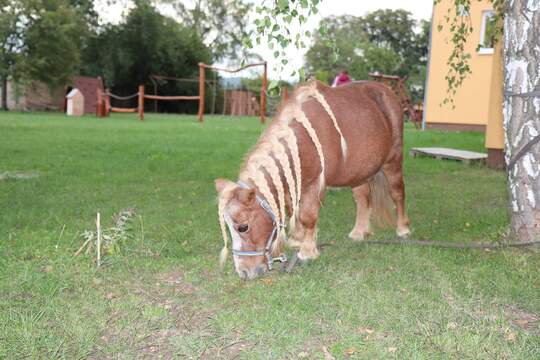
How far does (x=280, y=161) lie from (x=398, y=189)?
187 centimetres

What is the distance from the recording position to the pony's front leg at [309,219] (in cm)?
416

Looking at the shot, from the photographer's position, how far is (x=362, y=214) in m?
5.14

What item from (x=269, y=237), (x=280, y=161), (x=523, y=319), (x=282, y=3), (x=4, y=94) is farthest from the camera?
(x=4, y=94)

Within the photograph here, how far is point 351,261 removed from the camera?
431 cm

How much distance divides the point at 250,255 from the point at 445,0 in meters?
15.1

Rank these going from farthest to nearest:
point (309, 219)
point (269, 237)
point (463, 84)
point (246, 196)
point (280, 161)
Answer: point (463, 84)
point (309, 219)
point (280, 161)
point (269, 237)
point (246, 196)

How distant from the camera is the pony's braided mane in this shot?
3689 millimetres

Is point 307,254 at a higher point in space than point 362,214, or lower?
lower

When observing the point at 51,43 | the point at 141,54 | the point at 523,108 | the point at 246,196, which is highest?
the point at 141,54

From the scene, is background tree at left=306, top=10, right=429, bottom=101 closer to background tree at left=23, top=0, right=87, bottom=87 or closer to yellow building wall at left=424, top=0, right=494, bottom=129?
background tree at left=23, top=0, right=87, bottom=87

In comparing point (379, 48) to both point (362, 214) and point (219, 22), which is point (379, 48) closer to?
point (219, 22)

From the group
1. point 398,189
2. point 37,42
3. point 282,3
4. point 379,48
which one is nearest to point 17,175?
point 398,189

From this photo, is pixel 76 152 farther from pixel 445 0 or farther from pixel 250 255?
pixel 445 0

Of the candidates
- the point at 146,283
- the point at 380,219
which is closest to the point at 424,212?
the point at 380,219
